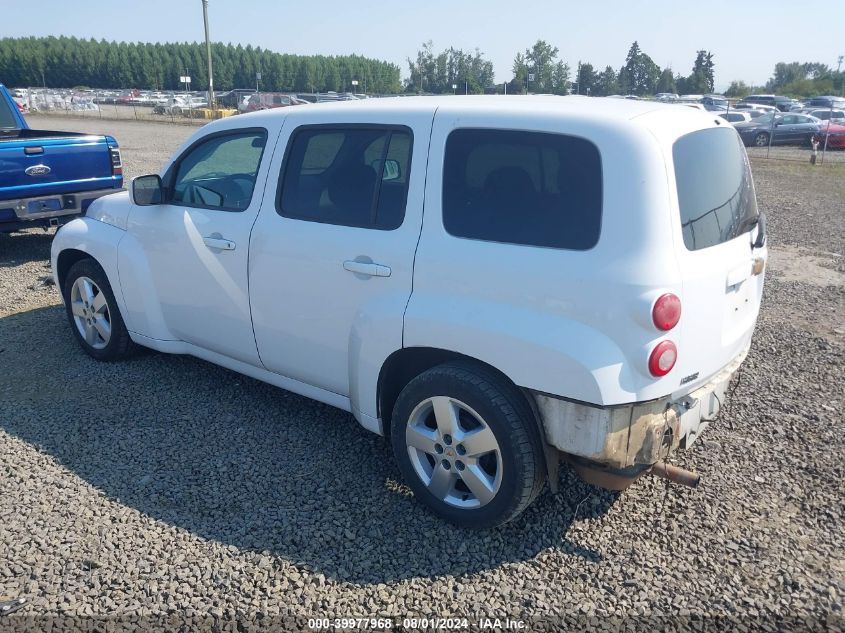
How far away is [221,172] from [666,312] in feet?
9.69

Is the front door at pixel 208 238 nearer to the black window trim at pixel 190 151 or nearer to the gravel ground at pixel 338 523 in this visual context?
the black window trim at pixel 190 151

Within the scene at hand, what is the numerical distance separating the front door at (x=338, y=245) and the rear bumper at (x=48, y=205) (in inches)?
194

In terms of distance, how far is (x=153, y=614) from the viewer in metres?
2.88

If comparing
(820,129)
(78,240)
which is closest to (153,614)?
(78,240)

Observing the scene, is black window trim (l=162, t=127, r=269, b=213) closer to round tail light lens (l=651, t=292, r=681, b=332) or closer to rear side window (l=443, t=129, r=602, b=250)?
rear side window (l=443, t=129, r=602, b=250)

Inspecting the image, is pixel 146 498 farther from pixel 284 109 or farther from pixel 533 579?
pixel 284 109

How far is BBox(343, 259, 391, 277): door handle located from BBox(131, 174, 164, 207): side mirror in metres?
1.71

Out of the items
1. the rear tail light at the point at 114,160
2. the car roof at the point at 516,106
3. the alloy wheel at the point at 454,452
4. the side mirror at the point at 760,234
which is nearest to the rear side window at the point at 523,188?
the car roof at the point at 516,106

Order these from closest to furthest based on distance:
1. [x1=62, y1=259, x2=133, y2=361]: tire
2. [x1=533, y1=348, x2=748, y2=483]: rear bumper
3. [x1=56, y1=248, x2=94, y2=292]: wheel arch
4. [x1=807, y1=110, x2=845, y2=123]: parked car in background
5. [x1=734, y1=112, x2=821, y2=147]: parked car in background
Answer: [x1=533, y1=348, x2=748, y2=483]: rear bumper
[x1=62, y1=259, x2=133, y2=361]: tire
[x1=56, y1=248, x2=94, y2=292]: wheel arch
[x1=734, y1=112, x2=821, y2=147]: parked car in background
[x1=807, y1=110, x2=845, y2=123]: parked car in background

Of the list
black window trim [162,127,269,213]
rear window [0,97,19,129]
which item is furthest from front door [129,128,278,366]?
rear window [0,97,19,129]

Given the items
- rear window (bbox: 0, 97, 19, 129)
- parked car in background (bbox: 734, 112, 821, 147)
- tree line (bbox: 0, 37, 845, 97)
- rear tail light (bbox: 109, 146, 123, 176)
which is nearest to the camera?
rear tail light (bbox: 109, 146, 123, 176)

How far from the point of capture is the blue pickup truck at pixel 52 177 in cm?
750

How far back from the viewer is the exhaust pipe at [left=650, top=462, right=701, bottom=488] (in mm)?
3250

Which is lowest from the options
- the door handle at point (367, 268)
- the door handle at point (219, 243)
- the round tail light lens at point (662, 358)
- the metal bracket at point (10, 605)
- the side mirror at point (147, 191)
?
the metal bracket at point (10, 605)
